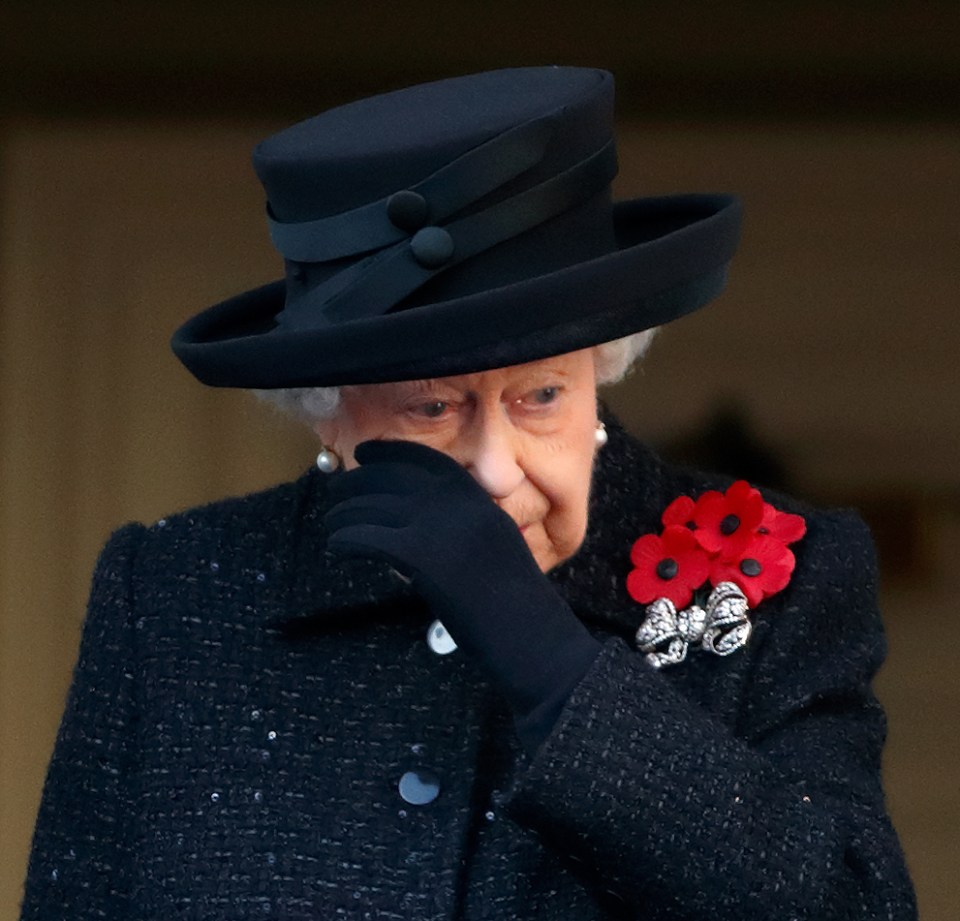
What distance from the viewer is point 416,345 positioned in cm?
228

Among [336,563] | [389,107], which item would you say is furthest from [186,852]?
[389,107]

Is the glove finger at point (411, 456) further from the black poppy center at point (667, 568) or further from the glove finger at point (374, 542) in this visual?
the black poppy center at point (667, 568)

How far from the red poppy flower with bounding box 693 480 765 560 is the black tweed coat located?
69mm

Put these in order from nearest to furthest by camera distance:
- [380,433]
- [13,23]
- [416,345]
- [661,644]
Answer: [416,345] → [380,433] → [661,644] → [13,23]

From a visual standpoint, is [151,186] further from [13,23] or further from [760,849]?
[760,849]

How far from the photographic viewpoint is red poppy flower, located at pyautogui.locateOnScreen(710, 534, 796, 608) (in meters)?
2.59

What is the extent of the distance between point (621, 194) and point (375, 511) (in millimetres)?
2055

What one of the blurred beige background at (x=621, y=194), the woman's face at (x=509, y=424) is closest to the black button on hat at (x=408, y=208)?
the woman's face at (x=509, y=424)

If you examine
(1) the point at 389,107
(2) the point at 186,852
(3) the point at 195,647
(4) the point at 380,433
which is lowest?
(2) the point at 186,852

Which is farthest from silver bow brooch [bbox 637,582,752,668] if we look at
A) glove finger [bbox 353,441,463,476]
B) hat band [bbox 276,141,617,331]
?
hat band [bbox 276,141,617,331]

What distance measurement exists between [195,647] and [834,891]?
2.84 ft

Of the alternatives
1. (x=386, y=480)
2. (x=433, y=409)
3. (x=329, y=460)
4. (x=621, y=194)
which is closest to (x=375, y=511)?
(x=386, y=480)

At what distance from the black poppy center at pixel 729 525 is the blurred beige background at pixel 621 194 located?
63.1 inches

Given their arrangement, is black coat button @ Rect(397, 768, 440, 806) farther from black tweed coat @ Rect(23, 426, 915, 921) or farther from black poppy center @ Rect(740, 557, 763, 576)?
black poppy center @ Rect(740, 557, 763, 576)
